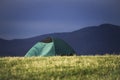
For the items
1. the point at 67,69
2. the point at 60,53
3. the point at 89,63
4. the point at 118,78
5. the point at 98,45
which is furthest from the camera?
the point at 98,45

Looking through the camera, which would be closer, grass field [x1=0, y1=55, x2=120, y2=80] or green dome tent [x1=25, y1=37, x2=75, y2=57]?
grass field [x1=0, y1=55, x2=120, y2=80]

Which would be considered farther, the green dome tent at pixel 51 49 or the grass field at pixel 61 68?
the green dome tent at pixel 51 49

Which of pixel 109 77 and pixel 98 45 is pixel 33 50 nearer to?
pixel 109 77

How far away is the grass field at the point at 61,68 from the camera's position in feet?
64.5

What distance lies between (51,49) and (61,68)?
12426 millimetres

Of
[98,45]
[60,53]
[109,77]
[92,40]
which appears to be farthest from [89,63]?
[92,40]

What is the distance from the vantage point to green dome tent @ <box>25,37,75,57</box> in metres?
33.4

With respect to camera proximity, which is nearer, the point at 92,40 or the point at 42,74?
the point at 42,74

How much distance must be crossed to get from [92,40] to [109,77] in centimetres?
18065

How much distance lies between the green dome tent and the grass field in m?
9.10

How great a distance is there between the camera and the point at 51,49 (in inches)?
1318

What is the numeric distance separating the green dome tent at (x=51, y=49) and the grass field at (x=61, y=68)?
29.9 ft

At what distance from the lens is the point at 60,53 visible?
33344 mm

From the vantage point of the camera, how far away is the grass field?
19656 millimetres
